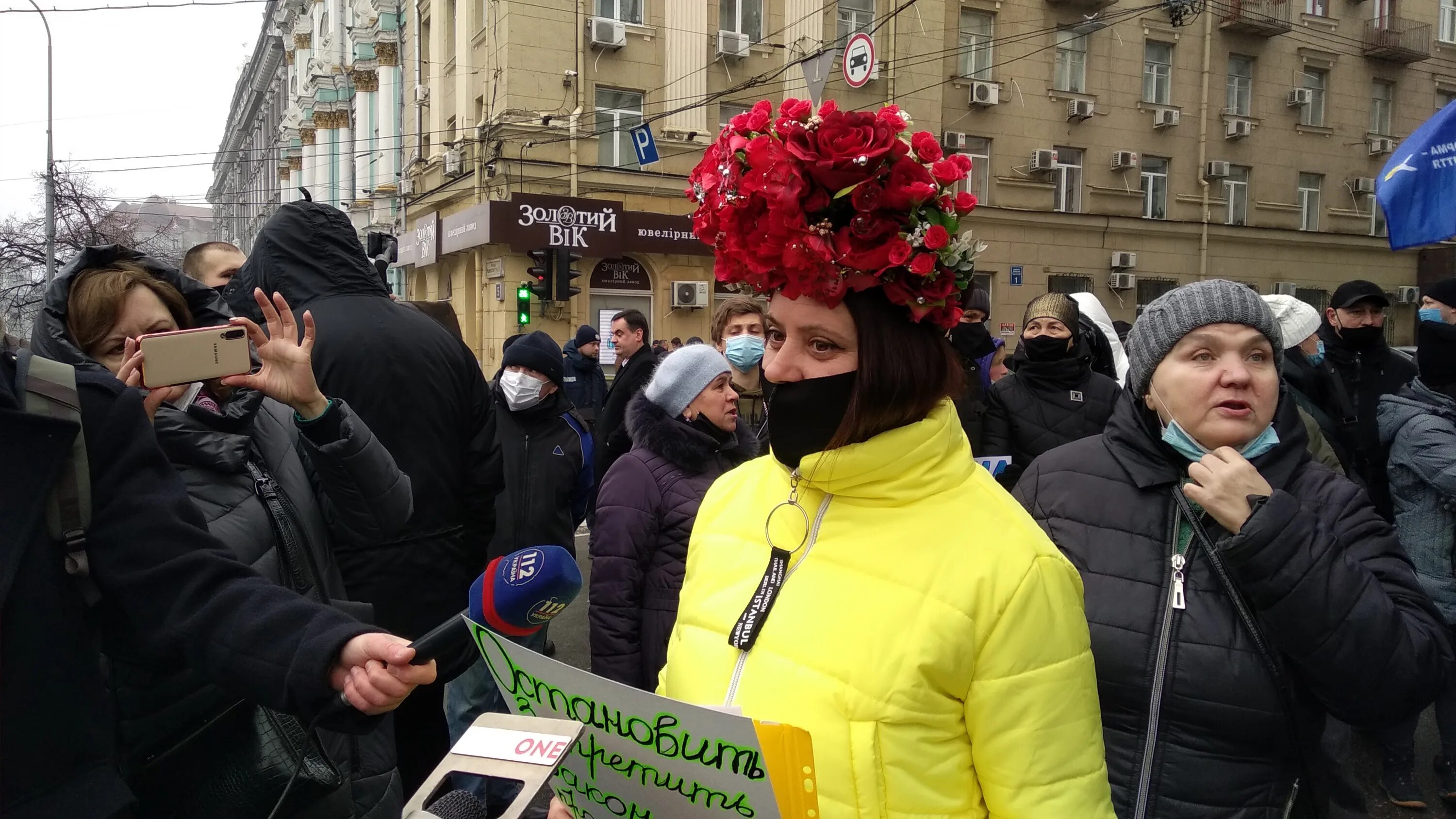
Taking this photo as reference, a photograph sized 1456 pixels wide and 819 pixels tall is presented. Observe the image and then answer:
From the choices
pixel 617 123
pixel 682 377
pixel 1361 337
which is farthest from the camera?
pixel 617 123

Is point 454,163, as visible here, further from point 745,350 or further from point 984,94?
point 745,350

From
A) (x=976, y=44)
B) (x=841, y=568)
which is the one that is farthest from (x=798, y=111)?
(x=976, y=44)

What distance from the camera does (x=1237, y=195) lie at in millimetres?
24125

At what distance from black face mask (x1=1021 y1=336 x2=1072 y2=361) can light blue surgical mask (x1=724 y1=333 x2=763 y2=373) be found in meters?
1.28

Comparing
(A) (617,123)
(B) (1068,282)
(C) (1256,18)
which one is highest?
(C) (1256,18)

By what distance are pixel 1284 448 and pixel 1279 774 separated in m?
0.69

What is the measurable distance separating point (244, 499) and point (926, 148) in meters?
1.72

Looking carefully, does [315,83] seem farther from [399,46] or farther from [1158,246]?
[1158,246]

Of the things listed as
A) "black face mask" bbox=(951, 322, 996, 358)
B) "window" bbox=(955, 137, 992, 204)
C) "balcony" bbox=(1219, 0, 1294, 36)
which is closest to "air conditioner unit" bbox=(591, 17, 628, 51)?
"window" bbox=(955, 137, 992, 204)

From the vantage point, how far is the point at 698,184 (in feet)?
5.85

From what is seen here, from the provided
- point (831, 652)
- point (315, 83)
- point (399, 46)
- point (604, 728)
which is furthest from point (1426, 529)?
point (315, 83)

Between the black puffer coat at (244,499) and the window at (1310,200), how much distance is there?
27887mm

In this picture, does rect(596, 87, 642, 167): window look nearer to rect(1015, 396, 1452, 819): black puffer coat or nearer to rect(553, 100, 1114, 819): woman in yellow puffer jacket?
rect(1015, 396, 1452, 819): black puffer coat

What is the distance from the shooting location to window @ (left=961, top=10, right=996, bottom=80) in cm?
2108
